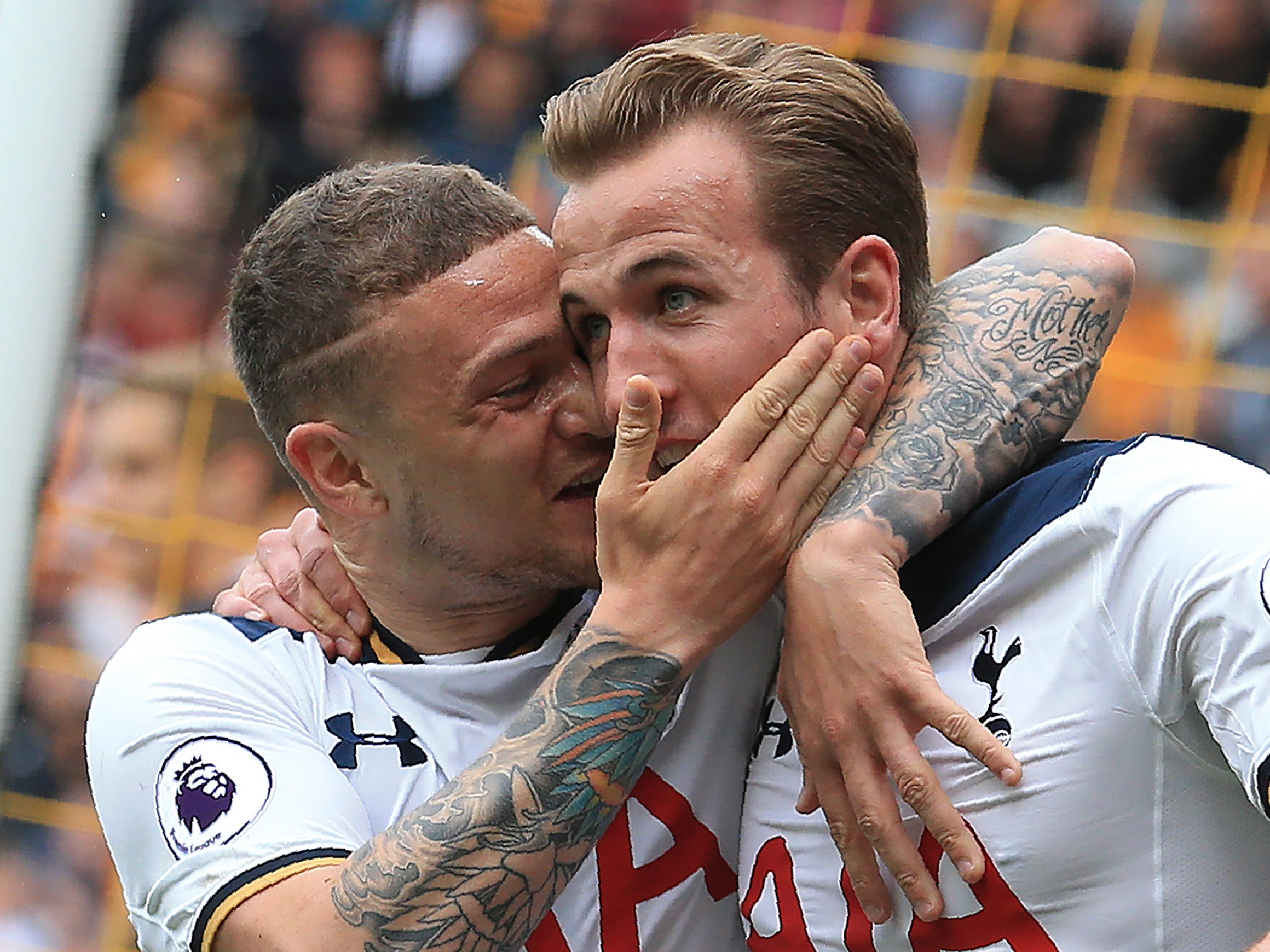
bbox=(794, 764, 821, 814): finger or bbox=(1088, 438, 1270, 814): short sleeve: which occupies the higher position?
bbox=(1088, 438, 1270, 814): short sleeve

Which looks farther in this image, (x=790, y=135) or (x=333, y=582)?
(x=333, y=582)

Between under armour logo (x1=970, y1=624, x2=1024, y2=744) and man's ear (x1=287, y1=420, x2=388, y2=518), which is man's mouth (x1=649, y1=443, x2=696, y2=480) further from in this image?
man's ear (x1=287, y1=420, x2=388, y2=518)

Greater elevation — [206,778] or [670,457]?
[670,457]

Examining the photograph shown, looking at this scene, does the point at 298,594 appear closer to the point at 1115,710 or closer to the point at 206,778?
the point at 206,778

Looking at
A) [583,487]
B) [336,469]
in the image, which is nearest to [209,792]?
[336,469]

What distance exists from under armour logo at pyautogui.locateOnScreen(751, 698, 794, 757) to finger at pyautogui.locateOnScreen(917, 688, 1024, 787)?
0.32 m

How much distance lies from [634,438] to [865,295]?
1.29 feet

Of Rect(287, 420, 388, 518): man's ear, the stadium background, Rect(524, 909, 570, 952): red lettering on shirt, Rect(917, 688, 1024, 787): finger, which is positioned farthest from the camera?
the stadium background

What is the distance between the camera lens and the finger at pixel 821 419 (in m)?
1.78

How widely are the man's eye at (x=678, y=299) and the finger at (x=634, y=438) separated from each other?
0.14 m

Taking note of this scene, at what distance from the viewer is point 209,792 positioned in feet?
6.33

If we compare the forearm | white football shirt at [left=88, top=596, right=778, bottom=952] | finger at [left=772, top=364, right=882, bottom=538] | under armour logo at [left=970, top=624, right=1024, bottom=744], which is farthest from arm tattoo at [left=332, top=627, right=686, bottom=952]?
under armour logo at [left=970, top=624, right=1024, bottom=744]

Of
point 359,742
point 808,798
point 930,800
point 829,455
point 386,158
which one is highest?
point 829,455

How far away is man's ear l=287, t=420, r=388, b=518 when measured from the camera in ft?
7.50
